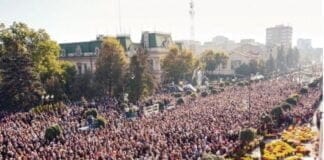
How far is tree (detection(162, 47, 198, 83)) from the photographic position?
3197cm

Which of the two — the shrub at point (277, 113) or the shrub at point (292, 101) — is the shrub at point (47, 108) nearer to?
the shrub at point (277, 113)

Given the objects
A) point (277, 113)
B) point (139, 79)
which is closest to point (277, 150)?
point (277, 113)

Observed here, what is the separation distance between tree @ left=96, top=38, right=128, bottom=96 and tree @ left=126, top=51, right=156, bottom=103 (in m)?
1.07

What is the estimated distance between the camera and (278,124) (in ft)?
49.0

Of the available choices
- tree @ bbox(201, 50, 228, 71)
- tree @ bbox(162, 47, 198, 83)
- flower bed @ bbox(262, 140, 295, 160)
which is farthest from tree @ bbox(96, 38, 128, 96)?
tree @ bbox(201, 50, 228, 71)

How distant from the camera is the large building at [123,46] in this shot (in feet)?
108

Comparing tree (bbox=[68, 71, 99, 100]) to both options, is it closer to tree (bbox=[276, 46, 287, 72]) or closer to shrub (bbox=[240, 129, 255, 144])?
shrub (bbox=[240, 129, 255, 144])

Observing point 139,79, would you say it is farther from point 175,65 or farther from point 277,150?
point 277,150

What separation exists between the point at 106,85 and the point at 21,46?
5.02 m

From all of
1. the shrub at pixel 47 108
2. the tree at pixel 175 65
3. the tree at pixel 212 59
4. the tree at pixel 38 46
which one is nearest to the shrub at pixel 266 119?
the shrub at pixel 47 108

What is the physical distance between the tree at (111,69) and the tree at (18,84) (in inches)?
154

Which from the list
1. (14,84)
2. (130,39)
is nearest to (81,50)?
(130,39)

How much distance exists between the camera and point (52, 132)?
1244cm

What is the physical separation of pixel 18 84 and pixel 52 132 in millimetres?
8281
